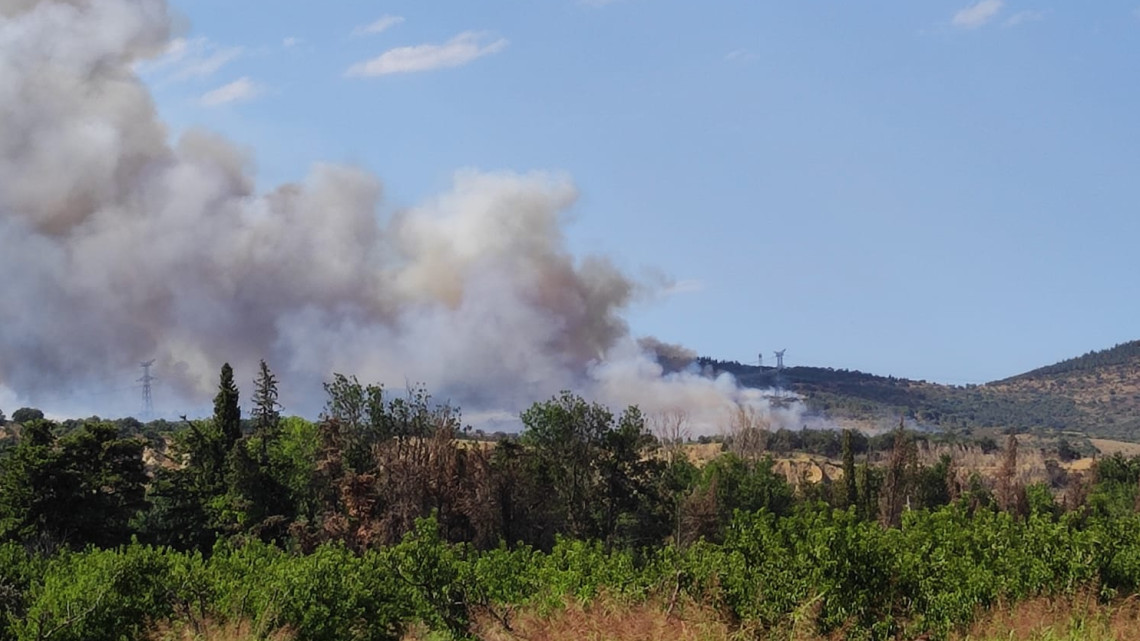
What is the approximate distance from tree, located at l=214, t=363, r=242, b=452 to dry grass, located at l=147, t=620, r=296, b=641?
47.9 meters

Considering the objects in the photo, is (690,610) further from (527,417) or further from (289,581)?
(527,417)

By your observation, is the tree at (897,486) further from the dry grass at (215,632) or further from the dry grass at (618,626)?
the dry grass at (215,632)

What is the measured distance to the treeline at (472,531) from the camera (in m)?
20.9

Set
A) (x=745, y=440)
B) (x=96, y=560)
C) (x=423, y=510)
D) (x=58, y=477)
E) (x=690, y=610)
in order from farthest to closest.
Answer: (x=745, y=440), (x=423, y=510), (x=58, y=477), (x=96, y=560), (x=690, y=610)

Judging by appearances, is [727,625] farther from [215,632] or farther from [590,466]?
[590,466]

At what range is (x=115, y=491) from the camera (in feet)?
196

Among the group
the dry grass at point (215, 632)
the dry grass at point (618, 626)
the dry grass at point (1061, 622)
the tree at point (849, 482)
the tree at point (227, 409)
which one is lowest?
the dry grass at point (1061, 622)

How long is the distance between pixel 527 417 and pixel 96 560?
50.3 metres

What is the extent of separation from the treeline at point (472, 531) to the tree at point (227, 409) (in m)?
0.12

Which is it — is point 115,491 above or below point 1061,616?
above

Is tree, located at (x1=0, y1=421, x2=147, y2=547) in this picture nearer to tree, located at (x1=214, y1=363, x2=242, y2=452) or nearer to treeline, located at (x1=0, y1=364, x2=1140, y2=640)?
treeline, located at (x1=0, y1=364, x2=1140, y2=640)

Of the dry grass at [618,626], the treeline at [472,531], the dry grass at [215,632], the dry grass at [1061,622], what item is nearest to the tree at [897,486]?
the treeline at [472,531]

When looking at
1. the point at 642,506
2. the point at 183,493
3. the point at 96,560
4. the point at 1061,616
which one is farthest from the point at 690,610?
the point at 642,506

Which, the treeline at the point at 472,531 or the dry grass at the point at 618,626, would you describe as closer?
the dry grass at the point at 618,626
